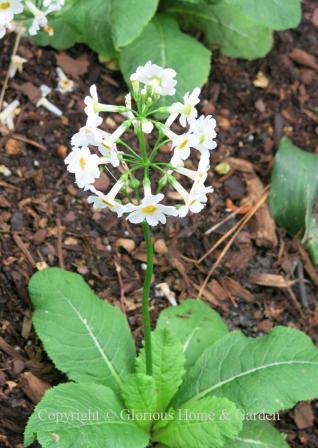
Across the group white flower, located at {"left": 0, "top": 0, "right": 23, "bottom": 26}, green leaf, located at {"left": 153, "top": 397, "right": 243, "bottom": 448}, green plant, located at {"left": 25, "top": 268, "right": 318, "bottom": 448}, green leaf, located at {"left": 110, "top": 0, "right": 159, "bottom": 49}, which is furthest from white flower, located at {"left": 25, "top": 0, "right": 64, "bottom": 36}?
green leaf, located at {"left": 153, "top": 397, "right": 243, "bottom": 448}

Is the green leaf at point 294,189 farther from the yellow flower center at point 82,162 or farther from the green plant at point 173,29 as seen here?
the yellow flower center at point 82,162

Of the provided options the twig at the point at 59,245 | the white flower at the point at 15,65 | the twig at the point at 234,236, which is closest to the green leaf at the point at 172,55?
the white flower at the point at 15,65

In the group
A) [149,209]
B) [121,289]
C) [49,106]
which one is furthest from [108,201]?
[49,106]

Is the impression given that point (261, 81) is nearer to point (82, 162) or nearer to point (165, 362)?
point (165, 362)

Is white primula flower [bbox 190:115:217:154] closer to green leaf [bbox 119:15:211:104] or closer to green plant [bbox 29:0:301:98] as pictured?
green plant [bbox 29:0:301:98]

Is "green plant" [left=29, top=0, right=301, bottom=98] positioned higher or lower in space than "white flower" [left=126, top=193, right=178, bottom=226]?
lower

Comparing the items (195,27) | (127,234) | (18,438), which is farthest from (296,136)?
(18,438)
